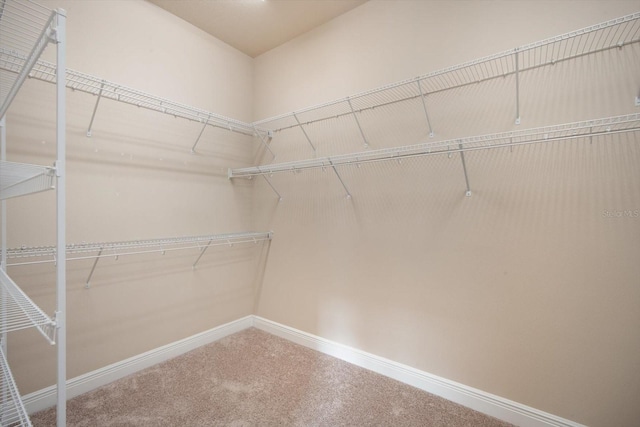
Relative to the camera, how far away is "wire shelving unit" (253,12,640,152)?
4.03 ft

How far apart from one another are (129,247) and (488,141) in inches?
85.4

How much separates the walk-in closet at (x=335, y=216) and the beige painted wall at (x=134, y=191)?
0.04 ft

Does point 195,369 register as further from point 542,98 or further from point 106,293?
point 542,98

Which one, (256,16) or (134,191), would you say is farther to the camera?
(256,16)

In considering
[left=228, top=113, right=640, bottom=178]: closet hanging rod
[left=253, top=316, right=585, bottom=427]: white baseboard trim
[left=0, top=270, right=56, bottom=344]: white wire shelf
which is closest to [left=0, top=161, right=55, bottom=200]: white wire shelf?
[left=0, top=270, right=56, bottom=344]: white wire shelf

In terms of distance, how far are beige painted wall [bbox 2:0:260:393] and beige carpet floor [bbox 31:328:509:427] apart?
24 centimetres

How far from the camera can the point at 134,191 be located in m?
1.93

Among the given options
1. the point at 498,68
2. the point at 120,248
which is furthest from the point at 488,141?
the point at 120,248

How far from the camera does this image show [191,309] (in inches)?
88.4

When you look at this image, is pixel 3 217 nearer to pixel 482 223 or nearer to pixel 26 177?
pixel 26 177

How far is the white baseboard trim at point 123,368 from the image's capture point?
1536 millimetres

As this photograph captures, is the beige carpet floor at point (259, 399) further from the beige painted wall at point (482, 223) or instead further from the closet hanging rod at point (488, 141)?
the closet hanging rod at point (488, 141)

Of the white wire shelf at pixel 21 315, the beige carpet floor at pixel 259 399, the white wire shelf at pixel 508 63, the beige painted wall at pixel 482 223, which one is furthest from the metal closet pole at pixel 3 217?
the white wire shelf at pixel 508 63

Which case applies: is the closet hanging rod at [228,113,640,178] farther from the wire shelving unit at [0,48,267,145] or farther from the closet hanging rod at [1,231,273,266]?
the closet hanging rod at [1,231,273,266]
